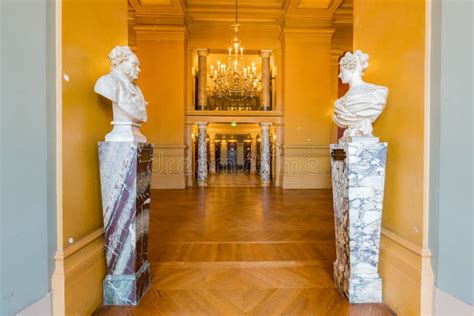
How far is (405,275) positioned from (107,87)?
89.7 inches

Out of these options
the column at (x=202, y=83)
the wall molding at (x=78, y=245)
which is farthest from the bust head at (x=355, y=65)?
the column at (x=202, y=83)

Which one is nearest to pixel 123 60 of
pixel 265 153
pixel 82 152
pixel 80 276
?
pixel 82 152

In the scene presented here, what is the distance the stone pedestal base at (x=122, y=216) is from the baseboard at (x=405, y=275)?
1.75 m

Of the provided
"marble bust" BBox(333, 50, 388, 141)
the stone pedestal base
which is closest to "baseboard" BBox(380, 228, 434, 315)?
"marble bust" BBox(333, 50, 388, 141)

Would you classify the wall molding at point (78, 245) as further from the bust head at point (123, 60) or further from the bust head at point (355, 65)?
the bust head at point (355, 65)

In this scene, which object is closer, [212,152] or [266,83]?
[266,83]

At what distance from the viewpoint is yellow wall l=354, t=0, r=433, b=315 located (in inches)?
64.2

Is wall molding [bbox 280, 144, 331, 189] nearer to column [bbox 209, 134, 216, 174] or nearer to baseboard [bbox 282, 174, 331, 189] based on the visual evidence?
baseboard [bbox 282, 174, 331, 189]

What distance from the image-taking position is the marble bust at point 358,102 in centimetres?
185

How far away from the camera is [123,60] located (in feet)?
6.16
